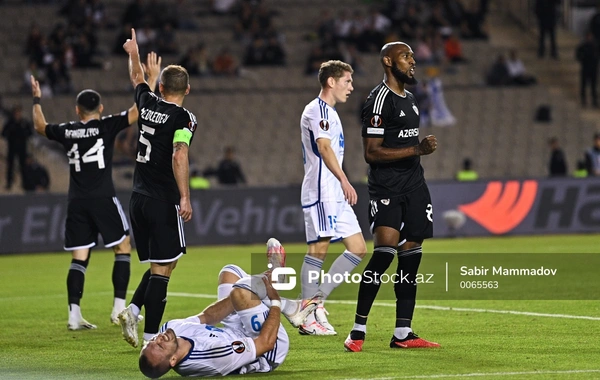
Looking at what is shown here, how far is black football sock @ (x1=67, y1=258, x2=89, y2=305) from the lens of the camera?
11336 millimetres

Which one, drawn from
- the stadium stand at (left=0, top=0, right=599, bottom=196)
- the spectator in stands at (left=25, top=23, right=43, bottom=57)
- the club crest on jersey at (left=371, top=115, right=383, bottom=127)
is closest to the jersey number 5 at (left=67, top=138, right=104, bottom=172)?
the club crest on jersey at (left=371, top=115, right=383, bottom=127)

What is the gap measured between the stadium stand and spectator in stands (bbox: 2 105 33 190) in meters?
0.64

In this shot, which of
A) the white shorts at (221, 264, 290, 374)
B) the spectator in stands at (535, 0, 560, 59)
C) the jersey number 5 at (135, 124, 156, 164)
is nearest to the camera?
the white shorts at (221, 264, 290, 374)

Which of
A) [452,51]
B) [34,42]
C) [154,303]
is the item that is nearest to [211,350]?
[154,303]

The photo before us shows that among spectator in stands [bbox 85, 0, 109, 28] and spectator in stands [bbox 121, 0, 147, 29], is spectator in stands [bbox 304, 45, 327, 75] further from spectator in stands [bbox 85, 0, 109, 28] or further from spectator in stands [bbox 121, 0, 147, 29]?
spectator in stands [bbox 85, 0, 109, 28]

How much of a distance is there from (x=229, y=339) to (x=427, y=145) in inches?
91.2

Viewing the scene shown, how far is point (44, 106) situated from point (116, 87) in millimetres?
2300

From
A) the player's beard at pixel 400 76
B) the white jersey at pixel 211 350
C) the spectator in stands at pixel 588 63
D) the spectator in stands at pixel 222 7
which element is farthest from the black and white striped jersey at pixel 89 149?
the spectator in stands at pixel 588 63

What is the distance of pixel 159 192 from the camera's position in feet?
30.5

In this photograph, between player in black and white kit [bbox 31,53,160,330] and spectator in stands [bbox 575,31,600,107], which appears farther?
spectator in stands [bbox 575,31,600,107]

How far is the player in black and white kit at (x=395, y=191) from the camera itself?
9117mm

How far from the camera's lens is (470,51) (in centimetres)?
3159

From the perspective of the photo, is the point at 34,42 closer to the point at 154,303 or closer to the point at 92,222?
the point at 92,222

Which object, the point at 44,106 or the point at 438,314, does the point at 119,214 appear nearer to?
the point at 438,314
